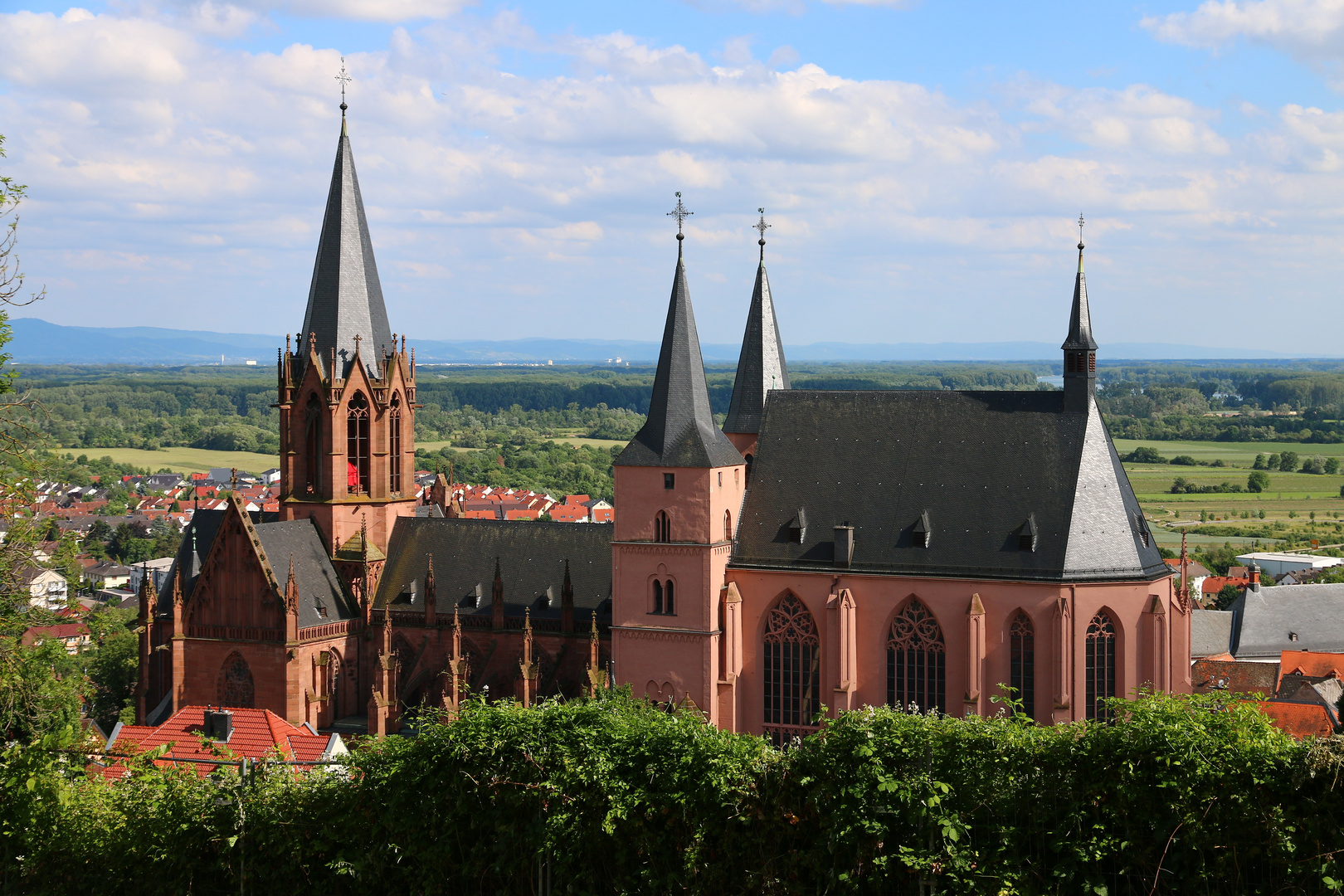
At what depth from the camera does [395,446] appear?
6619 centimetres

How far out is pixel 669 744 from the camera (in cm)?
2831

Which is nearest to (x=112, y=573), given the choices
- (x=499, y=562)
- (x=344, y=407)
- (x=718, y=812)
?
(x=344, y=407)

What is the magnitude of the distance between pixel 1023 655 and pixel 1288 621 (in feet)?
142

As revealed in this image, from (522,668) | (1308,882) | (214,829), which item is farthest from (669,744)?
(522,668)

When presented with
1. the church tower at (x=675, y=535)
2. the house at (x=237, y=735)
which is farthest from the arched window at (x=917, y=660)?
the house at (x=237, y=735)

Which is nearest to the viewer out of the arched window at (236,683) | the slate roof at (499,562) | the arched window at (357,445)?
the arched window at (236,683)

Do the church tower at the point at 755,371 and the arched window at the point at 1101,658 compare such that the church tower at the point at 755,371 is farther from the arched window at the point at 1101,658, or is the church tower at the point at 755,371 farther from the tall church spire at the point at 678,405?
the arched window at the point at 1101,658

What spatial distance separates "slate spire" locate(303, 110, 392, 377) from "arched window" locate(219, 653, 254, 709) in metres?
13.6

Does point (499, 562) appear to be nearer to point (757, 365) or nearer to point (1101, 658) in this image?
point (757, 365)

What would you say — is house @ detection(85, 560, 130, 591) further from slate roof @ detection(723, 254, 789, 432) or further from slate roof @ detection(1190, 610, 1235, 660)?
slate roof @ detection(1190, 610, 1235, 660)

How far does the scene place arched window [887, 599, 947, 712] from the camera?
2072 inches

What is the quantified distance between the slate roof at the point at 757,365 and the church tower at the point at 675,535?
A: 4673 mm

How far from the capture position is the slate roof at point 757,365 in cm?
6031

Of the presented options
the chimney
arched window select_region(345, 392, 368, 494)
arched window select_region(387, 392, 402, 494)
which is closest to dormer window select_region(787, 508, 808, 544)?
the chimney
